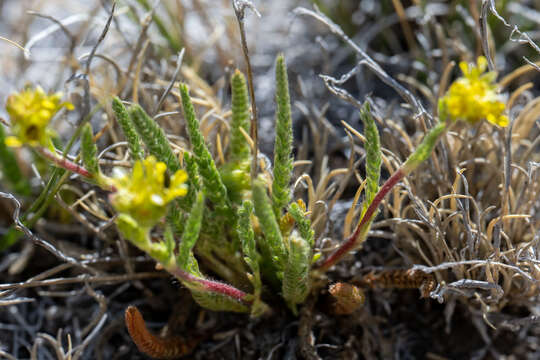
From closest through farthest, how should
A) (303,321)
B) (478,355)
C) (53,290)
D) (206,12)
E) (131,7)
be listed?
(303,321) → (478,355) → (53,290) → (131,7) → (206,12)

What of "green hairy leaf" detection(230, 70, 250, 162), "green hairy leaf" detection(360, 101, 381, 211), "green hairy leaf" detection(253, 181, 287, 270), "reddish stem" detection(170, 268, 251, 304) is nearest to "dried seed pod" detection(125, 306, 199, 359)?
"reddish stem" detection(170, 268, 251, 304)

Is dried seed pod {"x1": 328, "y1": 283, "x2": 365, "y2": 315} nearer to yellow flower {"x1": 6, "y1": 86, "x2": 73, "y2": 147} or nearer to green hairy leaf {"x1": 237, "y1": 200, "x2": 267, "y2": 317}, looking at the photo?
green hairy leaf {"x1": 237, "y1": 200, "x2": 267, "y2": 317}

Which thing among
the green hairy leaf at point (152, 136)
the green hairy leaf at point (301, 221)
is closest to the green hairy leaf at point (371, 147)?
the green hairy leaf at point (301, 221)

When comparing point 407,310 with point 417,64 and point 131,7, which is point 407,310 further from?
point 131,7

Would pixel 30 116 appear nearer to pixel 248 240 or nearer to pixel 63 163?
pixel 63 163

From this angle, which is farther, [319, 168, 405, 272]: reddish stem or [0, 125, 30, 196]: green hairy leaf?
[0, 125, 30, 196]: green hairy leaf

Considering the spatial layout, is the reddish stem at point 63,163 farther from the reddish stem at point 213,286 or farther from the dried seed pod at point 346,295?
the dried seed pod at point 346,295

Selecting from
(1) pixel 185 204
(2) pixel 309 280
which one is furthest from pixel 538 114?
(1) pixel 185 204
